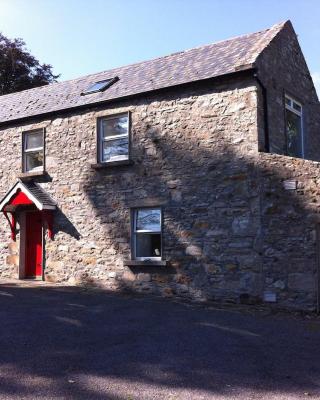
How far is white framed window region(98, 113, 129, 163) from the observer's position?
13156 mm

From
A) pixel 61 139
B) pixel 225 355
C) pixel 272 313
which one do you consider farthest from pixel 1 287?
pixel 225 355

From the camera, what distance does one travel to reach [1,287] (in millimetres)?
12797

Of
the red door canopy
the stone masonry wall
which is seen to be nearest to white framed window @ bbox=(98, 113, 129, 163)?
the stone masonry wall

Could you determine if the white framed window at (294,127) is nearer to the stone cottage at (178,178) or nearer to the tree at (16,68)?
the stone cottage at (178,178)

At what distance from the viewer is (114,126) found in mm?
13453

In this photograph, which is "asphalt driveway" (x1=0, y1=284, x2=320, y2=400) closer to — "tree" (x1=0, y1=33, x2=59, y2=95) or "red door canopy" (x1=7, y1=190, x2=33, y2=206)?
"red door canopy" (x1=7, y1=190, x2=33, y2=206)

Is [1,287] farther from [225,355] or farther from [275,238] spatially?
[225,355]

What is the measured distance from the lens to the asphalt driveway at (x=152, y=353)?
5.03m

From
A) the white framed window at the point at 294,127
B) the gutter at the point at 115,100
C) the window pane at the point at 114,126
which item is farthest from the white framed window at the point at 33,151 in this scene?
the white framed window at the point at 294,127

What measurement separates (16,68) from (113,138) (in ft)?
55.5

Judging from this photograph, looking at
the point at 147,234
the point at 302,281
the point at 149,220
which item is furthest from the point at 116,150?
the point at 302,281

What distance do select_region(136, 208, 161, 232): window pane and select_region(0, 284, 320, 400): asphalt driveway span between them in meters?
2.64

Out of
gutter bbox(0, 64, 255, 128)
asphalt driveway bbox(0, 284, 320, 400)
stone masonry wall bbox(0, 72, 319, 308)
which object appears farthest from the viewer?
gutter bbox(0, 64, 255, 128)

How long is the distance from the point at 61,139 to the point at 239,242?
6.47m
